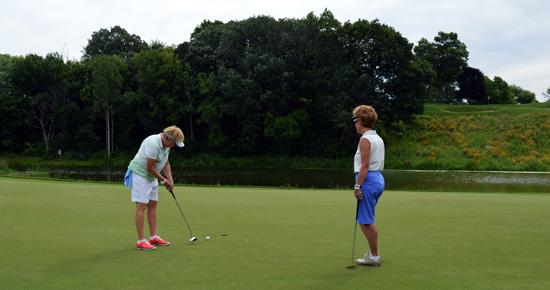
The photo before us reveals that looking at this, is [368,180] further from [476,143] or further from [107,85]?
[107,85]

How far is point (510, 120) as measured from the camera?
175 ft

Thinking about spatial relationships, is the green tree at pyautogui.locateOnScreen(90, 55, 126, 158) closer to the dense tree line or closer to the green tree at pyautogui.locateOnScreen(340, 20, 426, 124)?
the dense tree line

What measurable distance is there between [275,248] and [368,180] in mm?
1777

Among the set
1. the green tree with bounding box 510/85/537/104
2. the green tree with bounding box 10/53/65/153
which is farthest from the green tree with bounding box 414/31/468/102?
the green tree with bounding box 10/53/65/153

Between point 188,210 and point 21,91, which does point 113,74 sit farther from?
point 188,210

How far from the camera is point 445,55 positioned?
75438mm

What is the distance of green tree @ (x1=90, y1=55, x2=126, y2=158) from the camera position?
2263 inches

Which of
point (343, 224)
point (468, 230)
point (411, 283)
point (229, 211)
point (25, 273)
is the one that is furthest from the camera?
point (229, 211)

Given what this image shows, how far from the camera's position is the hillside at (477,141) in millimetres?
44219

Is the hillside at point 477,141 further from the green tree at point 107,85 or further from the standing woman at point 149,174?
the standing woman at point 149,174

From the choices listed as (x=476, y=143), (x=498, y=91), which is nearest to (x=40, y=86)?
(x=476, y=143)

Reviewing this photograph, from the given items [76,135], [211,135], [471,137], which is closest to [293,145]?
[211,135]

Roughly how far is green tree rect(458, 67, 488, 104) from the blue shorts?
248 ft

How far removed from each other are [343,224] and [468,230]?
2127 mm
